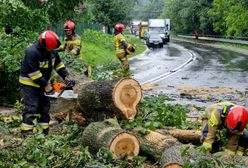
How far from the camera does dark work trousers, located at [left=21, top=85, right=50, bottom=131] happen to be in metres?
7.44

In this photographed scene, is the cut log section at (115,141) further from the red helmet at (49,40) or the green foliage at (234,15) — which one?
the green foliage at (234,15)

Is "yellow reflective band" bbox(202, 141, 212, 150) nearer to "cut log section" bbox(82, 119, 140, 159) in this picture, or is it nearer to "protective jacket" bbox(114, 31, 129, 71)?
"cut log section" bbox(82, 119, 140, 159)

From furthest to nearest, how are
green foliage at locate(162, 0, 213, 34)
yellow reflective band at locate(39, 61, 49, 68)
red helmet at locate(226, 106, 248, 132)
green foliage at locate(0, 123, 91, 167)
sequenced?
green foliage at locate(162, 0, 213, 34), yellow reflective band at locate(39, 61, 49, 68), red helmet at locate(226, 106, 248, 132), green foliage at locate(0, 123, 91, 167)

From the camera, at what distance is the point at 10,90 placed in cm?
1078

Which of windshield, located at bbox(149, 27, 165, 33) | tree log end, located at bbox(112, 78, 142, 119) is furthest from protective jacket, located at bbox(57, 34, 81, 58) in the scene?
windshield, located at bbox(149, 27, 165, 33)

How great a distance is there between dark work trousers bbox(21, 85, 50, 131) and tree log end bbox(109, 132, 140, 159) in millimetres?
1899

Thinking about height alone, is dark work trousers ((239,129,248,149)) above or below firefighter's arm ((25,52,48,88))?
below

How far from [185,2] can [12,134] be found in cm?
5613

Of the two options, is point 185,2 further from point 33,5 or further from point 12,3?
point 12,3

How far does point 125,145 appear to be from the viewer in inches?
239

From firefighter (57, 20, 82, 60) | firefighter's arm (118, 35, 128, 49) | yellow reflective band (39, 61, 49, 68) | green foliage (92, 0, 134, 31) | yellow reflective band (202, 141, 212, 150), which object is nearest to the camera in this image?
yellow reflective band (202, 141, 212, 150)

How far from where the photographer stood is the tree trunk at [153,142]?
6109 mm

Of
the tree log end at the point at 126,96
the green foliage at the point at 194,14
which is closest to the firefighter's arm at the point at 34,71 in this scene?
the tree log end at the point at 126,96

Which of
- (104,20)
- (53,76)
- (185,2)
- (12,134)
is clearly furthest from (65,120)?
(185,2)
